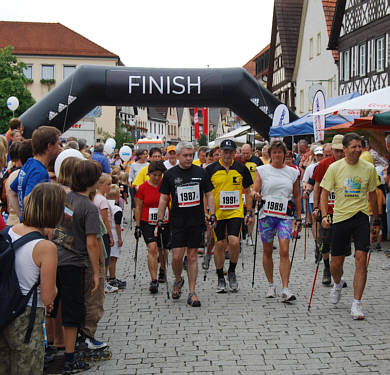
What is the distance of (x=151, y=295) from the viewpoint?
7.89m

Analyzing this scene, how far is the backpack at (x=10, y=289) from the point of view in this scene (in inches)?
136

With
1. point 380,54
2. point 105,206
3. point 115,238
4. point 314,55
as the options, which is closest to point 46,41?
point 314,55

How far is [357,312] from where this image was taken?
6.52 meters

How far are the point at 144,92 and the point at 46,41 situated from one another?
61.7 metres

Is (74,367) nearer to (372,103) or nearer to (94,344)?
(94,344)

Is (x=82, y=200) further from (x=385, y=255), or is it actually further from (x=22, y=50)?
(x=22, y=50)

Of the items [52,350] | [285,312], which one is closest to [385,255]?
[285,312]

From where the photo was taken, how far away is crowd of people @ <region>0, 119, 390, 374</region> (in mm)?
3688

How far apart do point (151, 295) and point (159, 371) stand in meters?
2.93

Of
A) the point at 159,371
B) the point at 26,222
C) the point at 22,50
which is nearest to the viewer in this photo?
the point at 26,222

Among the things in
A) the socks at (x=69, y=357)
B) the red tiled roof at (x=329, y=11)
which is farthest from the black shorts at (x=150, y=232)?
the red tiled roof at (x=329, y=11)

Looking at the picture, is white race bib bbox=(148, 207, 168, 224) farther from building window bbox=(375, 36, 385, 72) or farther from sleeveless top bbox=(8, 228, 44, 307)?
building window bbox=(375, 36, 385, 72)

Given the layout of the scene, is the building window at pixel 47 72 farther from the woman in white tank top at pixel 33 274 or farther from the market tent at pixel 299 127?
the woman in white tank top at pixel 33 274

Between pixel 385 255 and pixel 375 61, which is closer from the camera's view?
pixel 385 255
